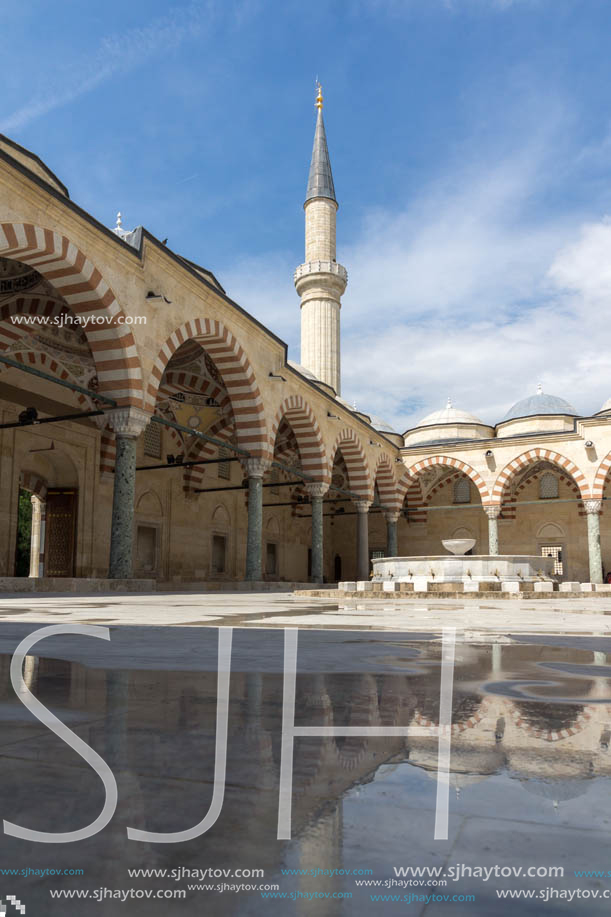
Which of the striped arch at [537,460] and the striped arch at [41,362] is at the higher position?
the striped arch at [41,362]

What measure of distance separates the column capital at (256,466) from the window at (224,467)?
20.7 ft

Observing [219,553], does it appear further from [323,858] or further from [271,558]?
[323,858]

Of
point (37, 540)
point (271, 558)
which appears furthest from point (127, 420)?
point (271, 558)

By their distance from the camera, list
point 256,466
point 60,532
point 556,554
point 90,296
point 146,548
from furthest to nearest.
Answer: point 556,554 → point 146,548 → point 60,532 → point 256,466 → point 90,296

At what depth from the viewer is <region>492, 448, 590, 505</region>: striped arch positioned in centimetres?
2286

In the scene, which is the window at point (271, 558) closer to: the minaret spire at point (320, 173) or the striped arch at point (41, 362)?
the striped arch at point (41, 362)

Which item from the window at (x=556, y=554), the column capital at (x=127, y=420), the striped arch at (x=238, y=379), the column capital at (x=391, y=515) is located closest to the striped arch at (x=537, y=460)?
the window at (x=556, y=554)

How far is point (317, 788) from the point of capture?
0.93 meters

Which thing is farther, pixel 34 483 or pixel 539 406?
pixel 539 406

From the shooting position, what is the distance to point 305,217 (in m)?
28.4

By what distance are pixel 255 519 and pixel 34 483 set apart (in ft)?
17.2

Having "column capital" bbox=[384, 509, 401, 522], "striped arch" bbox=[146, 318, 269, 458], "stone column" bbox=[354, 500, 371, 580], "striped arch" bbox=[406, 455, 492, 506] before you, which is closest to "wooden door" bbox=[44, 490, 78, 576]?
"striped arch" bbox=[146, 318, 269, 458]

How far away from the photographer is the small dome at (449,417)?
1152 inches

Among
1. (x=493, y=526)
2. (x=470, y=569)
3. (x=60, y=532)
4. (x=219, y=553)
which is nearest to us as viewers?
(x=470, y=569)
